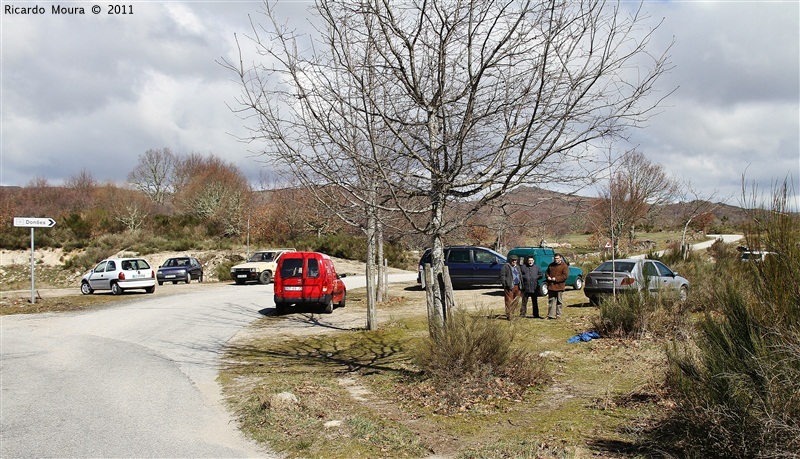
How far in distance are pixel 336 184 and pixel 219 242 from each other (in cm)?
4663

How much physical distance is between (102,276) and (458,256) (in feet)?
51.1

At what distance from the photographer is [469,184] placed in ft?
25.7

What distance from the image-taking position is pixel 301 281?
18.3 metres

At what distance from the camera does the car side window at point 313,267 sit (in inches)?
726

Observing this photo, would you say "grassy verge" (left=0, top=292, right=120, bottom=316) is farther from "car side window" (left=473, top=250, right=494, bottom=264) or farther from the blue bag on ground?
the blue bag on ground

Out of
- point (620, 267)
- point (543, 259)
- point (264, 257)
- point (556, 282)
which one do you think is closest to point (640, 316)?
point (556, 282)

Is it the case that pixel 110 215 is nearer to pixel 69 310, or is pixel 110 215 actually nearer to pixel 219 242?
pixel 219 242

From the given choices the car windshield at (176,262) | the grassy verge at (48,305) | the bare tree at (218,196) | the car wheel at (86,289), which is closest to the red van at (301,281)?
the grassy verge at (48,305)

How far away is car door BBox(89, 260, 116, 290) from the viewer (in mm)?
26395

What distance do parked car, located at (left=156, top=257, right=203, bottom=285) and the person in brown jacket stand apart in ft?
86.4

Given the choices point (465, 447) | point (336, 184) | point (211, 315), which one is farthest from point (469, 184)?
point (211, 315)

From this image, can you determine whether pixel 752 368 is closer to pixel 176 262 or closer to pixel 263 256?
pixel 263 256

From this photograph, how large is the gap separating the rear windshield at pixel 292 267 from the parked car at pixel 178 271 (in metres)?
19.9

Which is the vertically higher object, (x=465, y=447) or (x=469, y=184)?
(x=469, y=184)
